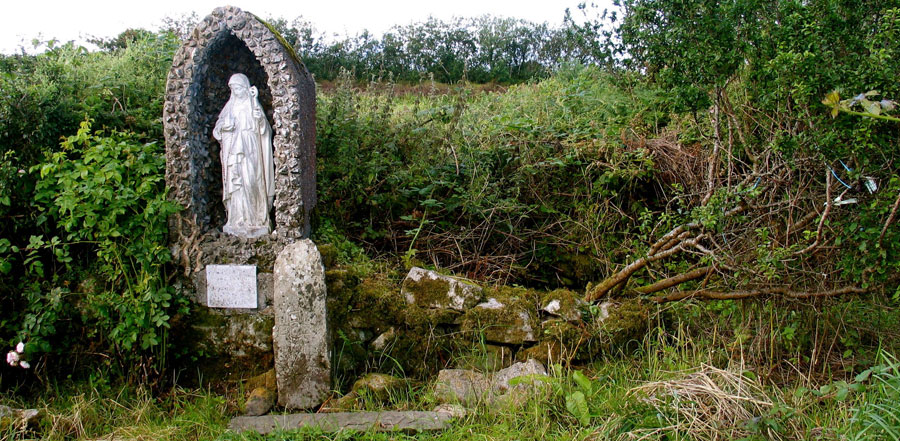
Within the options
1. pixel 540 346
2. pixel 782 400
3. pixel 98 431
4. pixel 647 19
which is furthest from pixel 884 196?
pixel 98 431

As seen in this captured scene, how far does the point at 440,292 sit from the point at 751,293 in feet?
7.37

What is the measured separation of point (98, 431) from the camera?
12.6 feet

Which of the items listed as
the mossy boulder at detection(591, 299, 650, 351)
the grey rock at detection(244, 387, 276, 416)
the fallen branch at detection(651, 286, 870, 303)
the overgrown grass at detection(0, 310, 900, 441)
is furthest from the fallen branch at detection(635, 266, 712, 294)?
the grey rock at detection(244, 387, 276, 416)

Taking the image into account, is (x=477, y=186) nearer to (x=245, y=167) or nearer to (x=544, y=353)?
(x=544, y=353)

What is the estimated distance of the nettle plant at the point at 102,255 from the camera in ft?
13.5

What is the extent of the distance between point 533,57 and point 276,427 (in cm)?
1112

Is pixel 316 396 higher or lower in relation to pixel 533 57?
lower

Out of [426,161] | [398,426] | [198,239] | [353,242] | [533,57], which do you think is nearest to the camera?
[398,426]

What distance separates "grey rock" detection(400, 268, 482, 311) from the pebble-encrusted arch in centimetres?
92

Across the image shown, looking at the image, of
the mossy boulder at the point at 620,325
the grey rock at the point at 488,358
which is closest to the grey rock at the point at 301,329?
the grey rock at the point at 488,358

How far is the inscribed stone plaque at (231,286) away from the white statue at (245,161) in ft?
0.94

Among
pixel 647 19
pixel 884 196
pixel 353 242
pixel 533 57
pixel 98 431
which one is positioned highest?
pixel 533 57

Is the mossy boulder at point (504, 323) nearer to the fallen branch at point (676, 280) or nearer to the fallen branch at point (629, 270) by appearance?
the fallen branch at point (629, 270)

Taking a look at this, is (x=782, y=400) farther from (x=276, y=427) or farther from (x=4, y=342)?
(x=4, y=342)
